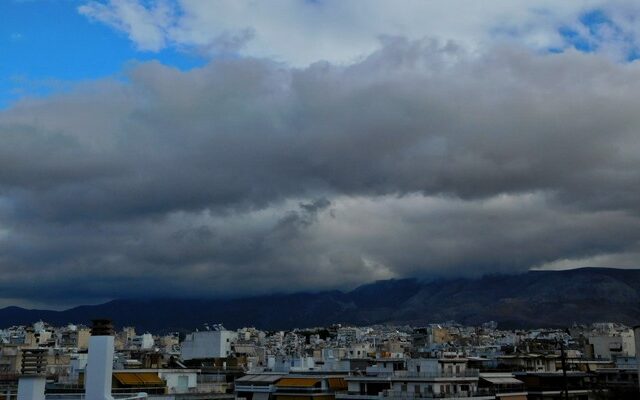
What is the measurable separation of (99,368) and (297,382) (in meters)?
45.2

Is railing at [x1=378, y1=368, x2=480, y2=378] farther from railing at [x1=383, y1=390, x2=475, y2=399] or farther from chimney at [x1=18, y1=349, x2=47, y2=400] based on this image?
chimney at [x1=18, y1=349, x2=47, y2=400]

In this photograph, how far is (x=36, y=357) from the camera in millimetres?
27094

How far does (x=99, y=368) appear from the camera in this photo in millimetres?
26547

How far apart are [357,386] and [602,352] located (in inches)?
2554

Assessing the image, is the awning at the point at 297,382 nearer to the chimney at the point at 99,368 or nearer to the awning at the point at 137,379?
the awning at the point at 137,379

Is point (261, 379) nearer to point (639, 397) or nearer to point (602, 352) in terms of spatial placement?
point (639, 397)

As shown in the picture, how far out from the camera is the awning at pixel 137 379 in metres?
49.1

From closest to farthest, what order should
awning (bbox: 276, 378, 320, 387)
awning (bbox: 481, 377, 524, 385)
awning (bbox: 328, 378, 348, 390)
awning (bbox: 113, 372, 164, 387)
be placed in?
awning (bbox: 113, 372, 164, 387)
awning (bbox: 481, 377, 524, 385)
awning (bbox: 276, 378, 320, 387)
awning (bbox: 328, 378, 348, 390)

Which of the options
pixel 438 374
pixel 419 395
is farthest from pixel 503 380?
pixel 419 395

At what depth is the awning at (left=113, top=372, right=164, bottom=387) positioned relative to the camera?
49131mm

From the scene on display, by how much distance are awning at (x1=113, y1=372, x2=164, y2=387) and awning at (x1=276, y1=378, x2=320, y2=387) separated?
18.5 metres

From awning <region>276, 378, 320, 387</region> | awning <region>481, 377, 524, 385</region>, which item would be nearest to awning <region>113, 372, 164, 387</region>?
awning <region>276, 378, 320, 387</region>

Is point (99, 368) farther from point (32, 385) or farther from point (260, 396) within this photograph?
point (260, 396)

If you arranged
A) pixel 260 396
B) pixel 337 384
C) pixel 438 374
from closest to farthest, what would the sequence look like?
pixel 438 374
pixel 337 384
pixel 260 396
